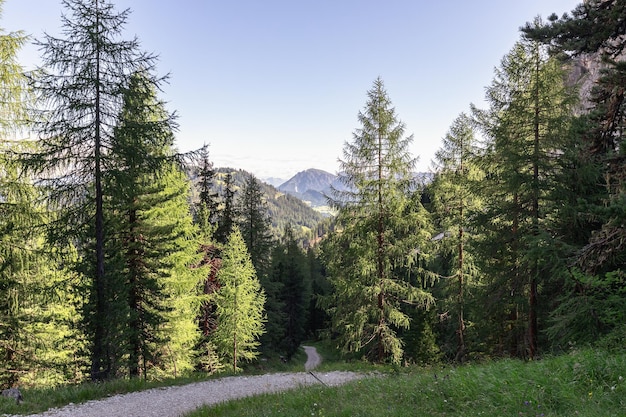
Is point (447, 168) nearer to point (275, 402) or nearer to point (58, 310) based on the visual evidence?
point (275, 402)

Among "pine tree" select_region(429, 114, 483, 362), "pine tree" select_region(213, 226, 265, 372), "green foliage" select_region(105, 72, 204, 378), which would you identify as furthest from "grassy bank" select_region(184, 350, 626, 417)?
"pine tree" select_region(213, 226, 265, 372)

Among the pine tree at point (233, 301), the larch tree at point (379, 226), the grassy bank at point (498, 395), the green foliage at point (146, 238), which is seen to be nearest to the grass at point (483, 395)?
the grassy bank at point (498, 395)

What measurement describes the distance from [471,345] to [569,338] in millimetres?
13087

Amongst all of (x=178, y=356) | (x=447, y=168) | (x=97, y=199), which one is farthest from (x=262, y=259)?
(x=97, y=199)

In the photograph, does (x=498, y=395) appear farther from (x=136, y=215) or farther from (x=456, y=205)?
(x=456, y=205)

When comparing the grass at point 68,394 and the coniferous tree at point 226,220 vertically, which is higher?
the coniferous tree at point 226,220

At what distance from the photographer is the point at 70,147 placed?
35.4ft

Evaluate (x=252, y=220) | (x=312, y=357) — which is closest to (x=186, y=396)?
(x=252, y=220)

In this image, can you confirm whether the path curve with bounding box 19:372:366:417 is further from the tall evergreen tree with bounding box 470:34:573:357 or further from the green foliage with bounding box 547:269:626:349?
the tall evergreen tree with bounding box 470:34:573:357

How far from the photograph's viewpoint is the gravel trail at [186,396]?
351 inches

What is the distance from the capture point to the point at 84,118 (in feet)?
35.7

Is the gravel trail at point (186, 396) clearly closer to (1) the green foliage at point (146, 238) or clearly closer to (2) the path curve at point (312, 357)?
(1) the green foliage at point (146, 238)

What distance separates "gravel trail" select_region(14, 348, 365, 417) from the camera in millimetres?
8906

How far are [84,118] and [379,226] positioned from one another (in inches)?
472
